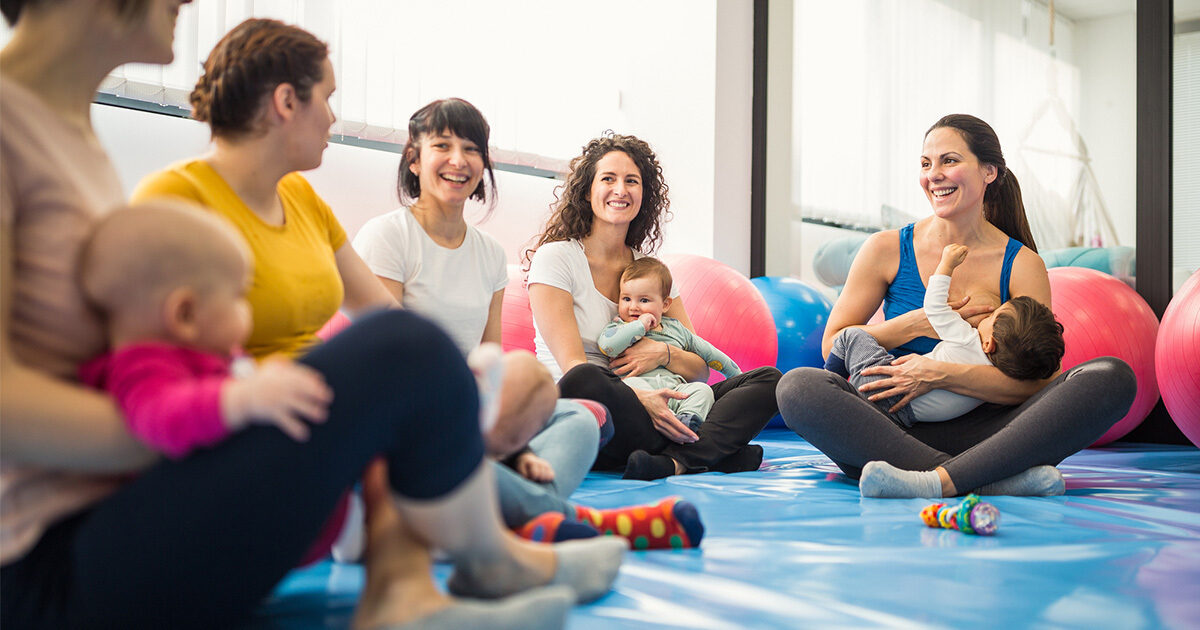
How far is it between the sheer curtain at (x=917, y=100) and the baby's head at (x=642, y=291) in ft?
6.54

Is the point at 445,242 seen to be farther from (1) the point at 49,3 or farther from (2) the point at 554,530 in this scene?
(1) the point at 49,3

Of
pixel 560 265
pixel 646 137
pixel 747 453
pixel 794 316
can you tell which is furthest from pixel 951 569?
pixel 646 137

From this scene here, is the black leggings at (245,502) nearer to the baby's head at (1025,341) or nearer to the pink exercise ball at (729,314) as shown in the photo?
the baby's head at (1025,341)

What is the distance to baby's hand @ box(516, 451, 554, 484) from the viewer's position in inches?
61.1

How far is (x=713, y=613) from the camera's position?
1.22m

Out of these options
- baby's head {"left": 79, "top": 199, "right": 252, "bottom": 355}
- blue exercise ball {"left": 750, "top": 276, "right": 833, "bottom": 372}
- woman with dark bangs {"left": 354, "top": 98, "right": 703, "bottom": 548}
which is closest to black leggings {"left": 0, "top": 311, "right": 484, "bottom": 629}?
baby's head {"left": 79, "top": 199, "right": 252, "bottom": 355}

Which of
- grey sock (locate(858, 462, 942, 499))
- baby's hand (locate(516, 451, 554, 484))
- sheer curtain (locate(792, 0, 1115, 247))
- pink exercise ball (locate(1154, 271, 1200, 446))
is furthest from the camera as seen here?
sheer curtain (locate(792, 0, 1115, 247))

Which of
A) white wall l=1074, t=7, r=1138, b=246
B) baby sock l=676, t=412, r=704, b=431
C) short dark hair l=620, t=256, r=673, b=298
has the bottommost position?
baby sock l=676, t=412, r=704, b=431

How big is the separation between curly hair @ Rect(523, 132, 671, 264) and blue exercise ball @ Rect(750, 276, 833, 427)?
3.36ft

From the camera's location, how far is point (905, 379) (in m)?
2.32

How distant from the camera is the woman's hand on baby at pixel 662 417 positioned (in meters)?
2.51

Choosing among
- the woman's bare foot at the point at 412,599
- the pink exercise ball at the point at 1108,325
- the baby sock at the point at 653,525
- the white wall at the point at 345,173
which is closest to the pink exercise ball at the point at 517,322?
the white wall at the point at 345,173

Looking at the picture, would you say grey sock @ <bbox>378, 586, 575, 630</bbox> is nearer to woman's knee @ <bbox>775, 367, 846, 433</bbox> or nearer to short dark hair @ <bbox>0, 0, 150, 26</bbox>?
short dark hair @ <bbox>0, 0, 150, 26</bbox>

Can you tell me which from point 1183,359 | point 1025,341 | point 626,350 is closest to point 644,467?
point 626,350
